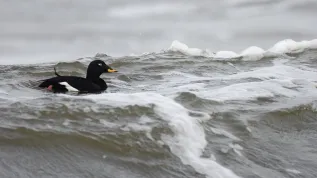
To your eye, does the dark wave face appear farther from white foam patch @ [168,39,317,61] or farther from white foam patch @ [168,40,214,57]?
white foam patch @ [168,40,214,57]

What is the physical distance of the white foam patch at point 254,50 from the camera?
9.70 meters

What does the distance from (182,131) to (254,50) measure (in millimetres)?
5890

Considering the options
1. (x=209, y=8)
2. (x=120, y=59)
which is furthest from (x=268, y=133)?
(x=209, y=8)

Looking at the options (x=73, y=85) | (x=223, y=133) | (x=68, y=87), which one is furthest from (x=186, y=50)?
(x=223, y=133)

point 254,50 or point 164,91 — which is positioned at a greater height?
point 254,50

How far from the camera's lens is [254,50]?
977cm

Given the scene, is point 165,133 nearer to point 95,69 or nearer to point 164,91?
point 164,91

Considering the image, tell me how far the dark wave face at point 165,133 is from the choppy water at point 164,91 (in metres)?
0.01

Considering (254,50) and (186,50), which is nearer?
(254,50)

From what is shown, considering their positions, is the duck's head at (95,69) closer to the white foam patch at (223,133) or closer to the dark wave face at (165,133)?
the dark wave face at (165,133)

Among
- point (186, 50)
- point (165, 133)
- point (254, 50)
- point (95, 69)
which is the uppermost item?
point (254, 50)

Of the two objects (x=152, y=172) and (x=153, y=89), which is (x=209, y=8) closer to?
(x=153, y=89)

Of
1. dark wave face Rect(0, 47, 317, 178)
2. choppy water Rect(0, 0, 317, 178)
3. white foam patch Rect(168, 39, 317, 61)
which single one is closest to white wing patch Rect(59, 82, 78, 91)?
choppy water Rect(0, 0, 317, 178)

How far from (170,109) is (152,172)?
1.38 m
